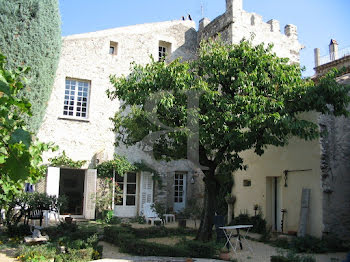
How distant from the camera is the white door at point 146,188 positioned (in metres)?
14.8

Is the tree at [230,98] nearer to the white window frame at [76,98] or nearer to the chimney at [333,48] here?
the white window frame at [76,98]

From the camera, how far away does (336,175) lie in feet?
32.1

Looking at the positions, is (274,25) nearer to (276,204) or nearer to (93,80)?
(93,80)

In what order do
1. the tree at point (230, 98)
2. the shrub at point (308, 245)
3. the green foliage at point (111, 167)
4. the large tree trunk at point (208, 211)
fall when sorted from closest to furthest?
the tree at point (230, 98)
the shrub at point (308, 245)
the large tree trunk at point (208, 211)
the green foliage at point (111, 167)

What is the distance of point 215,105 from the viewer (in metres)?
8.42

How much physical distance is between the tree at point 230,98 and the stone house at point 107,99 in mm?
5732

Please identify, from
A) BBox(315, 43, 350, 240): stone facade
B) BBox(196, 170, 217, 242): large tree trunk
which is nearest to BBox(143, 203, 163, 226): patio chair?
BBox(196, 170, 217, 242): large tree trunk

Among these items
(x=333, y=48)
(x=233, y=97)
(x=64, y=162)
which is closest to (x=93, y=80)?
(x=64, y=162)

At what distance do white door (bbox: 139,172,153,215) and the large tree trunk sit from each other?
583 cm

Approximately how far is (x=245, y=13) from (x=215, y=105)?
8.88 metres

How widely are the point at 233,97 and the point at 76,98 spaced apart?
797 centimetres

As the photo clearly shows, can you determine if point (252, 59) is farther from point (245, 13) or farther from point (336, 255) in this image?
point (245, 13)

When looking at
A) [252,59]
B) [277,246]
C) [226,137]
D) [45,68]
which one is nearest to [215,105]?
[226,137]

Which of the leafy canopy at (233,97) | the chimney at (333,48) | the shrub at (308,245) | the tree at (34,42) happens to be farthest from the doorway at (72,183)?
the chimney at (333,48)
